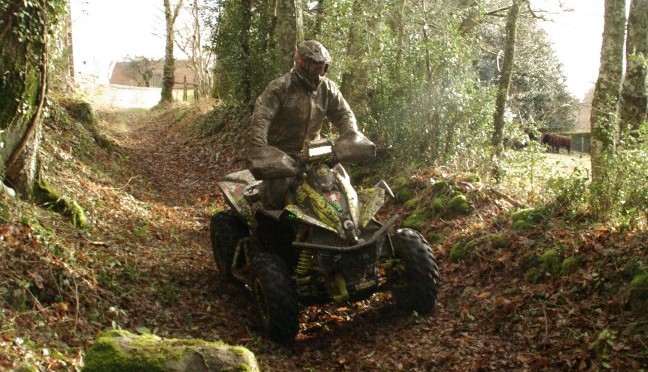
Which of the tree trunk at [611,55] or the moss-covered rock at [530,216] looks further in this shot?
the tree trunk at [611,55]

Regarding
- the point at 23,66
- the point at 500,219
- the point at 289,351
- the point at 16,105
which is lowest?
the point at 289,351

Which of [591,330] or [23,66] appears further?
[23,66]

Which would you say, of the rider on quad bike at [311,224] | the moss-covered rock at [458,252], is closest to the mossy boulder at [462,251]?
the moss-covered rock at [458,252]

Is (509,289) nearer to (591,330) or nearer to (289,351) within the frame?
(591,330)

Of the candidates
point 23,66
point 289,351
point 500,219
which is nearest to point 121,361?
point 289,351

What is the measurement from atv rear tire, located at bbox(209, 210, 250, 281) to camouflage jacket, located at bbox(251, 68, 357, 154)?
1241mm

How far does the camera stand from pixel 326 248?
547cm

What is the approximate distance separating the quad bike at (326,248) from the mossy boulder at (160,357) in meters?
1.98

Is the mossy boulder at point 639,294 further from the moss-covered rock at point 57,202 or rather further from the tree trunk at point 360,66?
the tree trunk at point 360,66

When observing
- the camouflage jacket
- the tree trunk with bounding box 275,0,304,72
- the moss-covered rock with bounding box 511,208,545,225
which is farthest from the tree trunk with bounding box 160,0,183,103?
the moss-covered rock with bounding box 511,208,545,225

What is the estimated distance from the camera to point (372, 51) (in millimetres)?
11414

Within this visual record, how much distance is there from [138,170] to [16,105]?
22.2ft

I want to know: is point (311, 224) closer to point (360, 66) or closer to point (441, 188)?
point (441, 188)

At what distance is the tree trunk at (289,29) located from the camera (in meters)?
12.6
